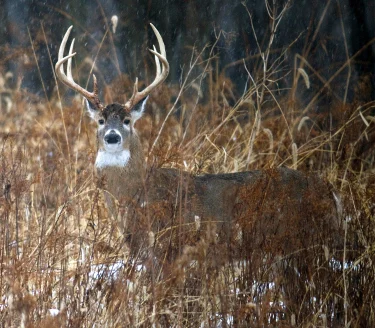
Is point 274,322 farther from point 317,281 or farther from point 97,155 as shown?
point 97,155

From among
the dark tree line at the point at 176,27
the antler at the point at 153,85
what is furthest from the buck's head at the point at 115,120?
the dark tree line at the point at 176,27

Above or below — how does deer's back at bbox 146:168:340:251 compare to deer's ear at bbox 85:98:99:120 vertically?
below

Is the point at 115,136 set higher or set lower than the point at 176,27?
lower

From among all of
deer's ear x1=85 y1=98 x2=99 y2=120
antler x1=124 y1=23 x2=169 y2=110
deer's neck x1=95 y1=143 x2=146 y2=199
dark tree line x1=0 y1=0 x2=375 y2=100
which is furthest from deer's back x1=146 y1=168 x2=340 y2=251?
dark tree line x1=0 y1=0 x2=375 y2=100

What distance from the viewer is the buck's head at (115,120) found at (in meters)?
6.21

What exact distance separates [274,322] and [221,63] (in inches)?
431

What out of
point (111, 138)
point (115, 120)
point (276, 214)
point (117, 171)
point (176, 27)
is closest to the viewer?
point (276, 214)

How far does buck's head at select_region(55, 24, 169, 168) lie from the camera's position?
6.21m

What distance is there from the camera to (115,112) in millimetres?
6418

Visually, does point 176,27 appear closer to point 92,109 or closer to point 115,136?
point 92,109

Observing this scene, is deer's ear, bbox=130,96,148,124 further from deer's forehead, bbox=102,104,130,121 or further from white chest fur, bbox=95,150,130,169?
white chest fur, bbox=95,150,130,169

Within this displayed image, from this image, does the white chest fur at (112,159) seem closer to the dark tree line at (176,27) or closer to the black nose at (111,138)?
the black nose at (111,138)

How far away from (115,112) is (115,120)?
7 cm

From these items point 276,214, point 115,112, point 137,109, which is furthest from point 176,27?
point 276,214
